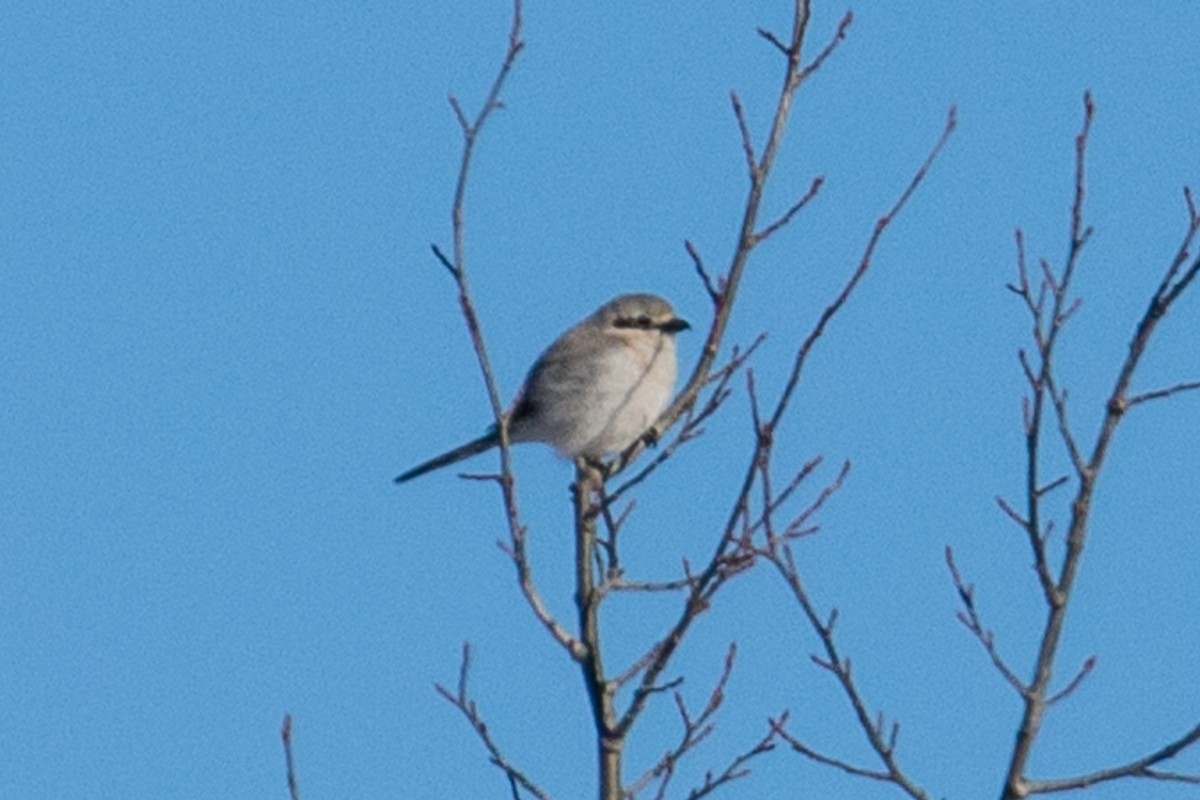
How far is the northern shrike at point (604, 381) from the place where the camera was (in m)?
9.77

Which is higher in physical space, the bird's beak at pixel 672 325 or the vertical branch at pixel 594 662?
the bird's beak at pixel 672 325

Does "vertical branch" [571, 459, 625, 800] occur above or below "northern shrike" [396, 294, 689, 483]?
below

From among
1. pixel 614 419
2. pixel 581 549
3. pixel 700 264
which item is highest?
pixel 614 419

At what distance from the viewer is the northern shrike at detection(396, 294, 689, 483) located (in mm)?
9773

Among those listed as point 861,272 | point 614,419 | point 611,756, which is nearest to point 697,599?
point 611,756

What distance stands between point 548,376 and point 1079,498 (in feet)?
18.9

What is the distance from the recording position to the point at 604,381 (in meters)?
9.83

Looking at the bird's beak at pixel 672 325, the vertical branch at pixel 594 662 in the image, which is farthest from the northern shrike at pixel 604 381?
the vertical branch at pixel 594 662

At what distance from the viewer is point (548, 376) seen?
10172 mm

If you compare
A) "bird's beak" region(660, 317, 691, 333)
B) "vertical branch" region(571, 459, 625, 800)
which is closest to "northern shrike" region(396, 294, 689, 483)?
"bird's beak" region(660, 317, 691, 333)

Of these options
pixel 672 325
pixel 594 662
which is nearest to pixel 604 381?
pixel 672 325

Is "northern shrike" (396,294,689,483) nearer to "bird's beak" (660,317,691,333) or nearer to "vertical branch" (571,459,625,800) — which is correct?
"bird's beak" (660,317,691,333)

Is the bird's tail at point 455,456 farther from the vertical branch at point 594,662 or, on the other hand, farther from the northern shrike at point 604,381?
the vertical branch at point 594,662

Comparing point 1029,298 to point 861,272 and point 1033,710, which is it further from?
point 1033,710
